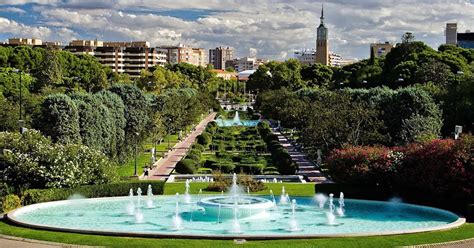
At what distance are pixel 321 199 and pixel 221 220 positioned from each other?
6.13 m

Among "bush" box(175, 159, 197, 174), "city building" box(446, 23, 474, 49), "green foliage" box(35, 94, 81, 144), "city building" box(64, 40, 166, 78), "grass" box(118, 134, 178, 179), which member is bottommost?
"grass" box(118, 134, 178, 179)

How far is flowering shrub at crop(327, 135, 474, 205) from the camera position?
1009 inches

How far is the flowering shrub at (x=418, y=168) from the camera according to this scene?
25.6 m

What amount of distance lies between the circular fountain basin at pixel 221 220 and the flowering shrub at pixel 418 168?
97 centimetres

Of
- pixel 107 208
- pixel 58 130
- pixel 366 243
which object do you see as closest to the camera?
pixel 366 243

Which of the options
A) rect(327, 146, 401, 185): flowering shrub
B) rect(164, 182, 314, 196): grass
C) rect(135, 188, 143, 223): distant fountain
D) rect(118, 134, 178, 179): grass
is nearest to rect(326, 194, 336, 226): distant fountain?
rect(327, 146, 401, 185): flowering shrub

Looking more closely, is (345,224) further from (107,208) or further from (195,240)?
(107,208)

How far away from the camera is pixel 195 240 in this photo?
20.0m

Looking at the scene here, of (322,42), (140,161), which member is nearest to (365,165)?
(140,161)

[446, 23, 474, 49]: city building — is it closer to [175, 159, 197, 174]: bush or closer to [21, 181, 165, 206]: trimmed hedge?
[175, 159, 197, 174]: bush

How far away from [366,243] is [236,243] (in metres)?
3.81

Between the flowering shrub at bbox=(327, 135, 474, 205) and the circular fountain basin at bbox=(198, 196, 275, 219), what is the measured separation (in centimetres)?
504

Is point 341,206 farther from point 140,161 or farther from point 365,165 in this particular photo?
point 140,161

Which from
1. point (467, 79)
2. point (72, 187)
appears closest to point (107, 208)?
point (72, 187)
